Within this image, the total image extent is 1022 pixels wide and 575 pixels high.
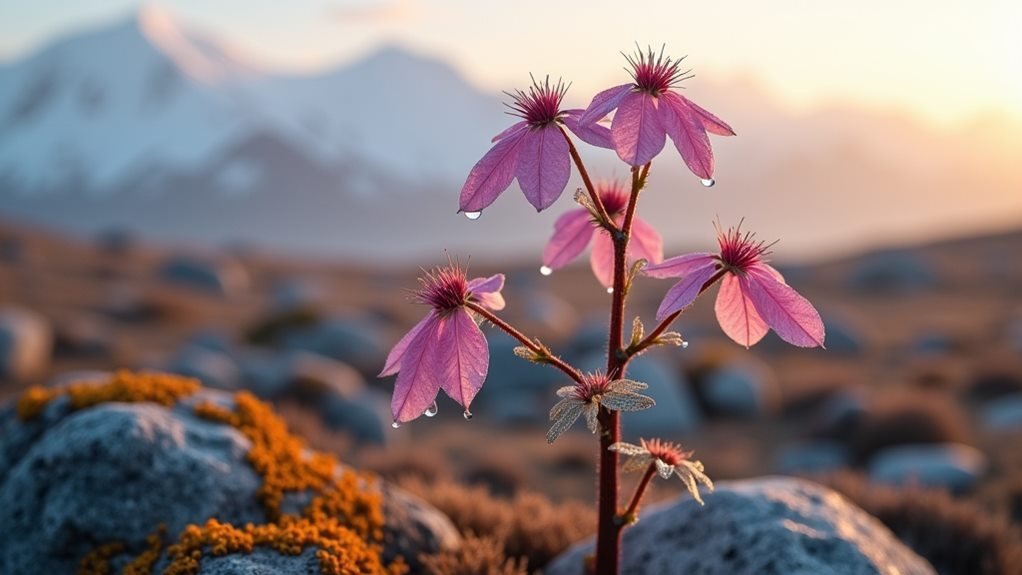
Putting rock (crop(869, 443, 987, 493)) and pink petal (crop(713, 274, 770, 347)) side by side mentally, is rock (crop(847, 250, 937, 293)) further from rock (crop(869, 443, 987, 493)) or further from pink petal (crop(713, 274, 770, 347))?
pink petal (crop(713, 274, 770, 347))

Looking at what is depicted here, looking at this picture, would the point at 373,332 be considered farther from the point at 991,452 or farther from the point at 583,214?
the point at 583,214

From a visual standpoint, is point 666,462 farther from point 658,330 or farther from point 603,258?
point 603,258

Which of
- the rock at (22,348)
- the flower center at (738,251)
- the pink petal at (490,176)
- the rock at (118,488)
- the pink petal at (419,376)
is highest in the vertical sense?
the pink petal at (490,176)

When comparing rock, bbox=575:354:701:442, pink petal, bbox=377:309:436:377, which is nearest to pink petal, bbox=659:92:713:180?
pink petal, bbox=377:309:436:377

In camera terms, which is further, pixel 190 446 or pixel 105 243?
pixel 105 243

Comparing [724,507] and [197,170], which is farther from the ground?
[197,170]

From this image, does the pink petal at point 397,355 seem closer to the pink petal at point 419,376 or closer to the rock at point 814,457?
the pink petal at point 419,376

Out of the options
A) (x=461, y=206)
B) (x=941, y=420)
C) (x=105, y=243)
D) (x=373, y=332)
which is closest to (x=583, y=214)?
(x=461, y=206)

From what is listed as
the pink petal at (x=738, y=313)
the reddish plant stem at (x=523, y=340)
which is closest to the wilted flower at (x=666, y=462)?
the reddish plant stem at (x=523, y=340)
